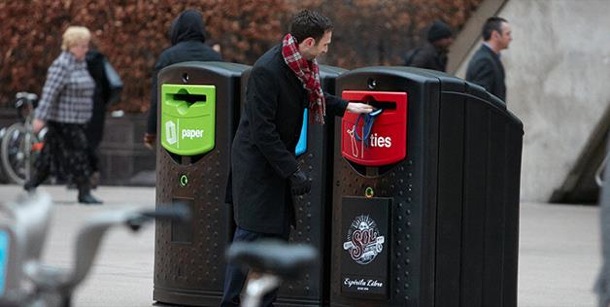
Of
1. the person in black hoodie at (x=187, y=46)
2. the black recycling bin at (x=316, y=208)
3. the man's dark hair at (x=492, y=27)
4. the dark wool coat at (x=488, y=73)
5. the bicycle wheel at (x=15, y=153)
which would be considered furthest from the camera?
the bicycle wheel at (x=15, y=153)

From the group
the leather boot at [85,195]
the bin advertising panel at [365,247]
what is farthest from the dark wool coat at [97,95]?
the bin advertising panel at [365,247]

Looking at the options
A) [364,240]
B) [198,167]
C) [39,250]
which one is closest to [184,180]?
[198,167]

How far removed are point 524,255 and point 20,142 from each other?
717cm

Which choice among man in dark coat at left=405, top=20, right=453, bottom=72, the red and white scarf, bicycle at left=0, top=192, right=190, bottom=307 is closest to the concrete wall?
man in dark coat at left=405, top=20, right=453, bottom=72

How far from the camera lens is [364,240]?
7738 millimetres

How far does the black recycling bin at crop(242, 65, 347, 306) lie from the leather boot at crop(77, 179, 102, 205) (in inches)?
281

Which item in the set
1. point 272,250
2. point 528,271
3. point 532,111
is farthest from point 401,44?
point 272,250

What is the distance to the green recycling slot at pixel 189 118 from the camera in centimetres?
838

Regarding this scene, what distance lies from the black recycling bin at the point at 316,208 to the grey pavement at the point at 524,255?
1116 mm

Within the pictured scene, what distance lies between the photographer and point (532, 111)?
15922 mm

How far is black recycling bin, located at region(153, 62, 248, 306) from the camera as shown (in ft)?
27.5

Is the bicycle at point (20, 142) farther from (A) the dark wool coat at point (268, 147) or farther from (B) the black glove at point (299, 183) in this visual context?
(B) the black glove at point (299, 183)

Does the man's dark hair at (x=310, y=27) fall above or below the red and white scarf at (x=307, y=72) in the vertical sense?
above

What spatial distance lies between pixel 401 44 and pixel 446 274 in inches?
409
